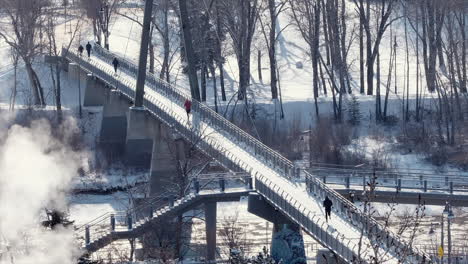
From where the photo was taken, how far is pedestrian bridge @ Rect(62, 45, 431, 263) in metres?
31.9

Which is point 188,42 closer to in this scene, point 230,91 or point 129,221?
point 129,221

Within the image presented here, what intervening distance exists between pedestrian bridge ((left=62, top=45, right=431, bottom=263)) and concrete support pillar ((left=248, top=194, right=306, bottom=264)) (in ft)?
1.47

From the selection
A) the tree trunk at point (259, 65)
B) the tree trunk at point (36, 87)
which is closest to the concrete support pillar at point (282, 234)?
the tree trunk at point (36, 87)

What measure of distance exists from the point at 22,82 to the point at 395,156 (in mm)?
24525

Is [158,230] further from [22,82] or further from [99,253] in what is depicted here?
[22,82]

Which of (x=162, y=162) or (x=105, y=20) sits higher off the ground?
(x=105, y=20)

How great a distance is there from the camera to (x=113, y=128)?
2443 inches

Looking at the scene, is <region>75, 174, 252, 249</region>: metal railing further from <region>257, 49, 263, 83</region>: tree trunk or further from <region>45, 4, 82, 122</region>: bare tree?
<region>257, 49, 263, 83</region>: tree trunk

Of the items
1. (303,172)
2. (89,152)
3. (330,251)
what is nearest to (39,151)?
(89,152)

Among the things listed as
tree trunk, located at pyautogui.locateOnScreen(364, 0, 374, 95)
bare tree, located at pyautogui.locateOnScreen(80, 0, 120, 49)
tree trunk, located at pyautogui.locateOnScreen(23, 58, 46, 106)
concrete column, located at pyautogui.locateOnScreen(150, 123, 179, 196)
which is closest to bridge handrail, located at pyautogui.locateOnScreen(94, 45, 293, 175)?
concrete column, located at pyautogui.locateOnScreen(150, 123, 179, 196)

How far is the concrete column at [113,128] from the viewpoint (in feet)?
201

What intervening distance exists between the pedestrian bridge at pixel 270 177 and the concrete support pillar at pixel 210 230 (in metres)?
1.25

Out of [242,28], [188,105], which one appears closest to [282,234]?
[188,105]

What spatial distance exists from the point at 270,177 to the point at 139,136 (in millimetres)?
14989
